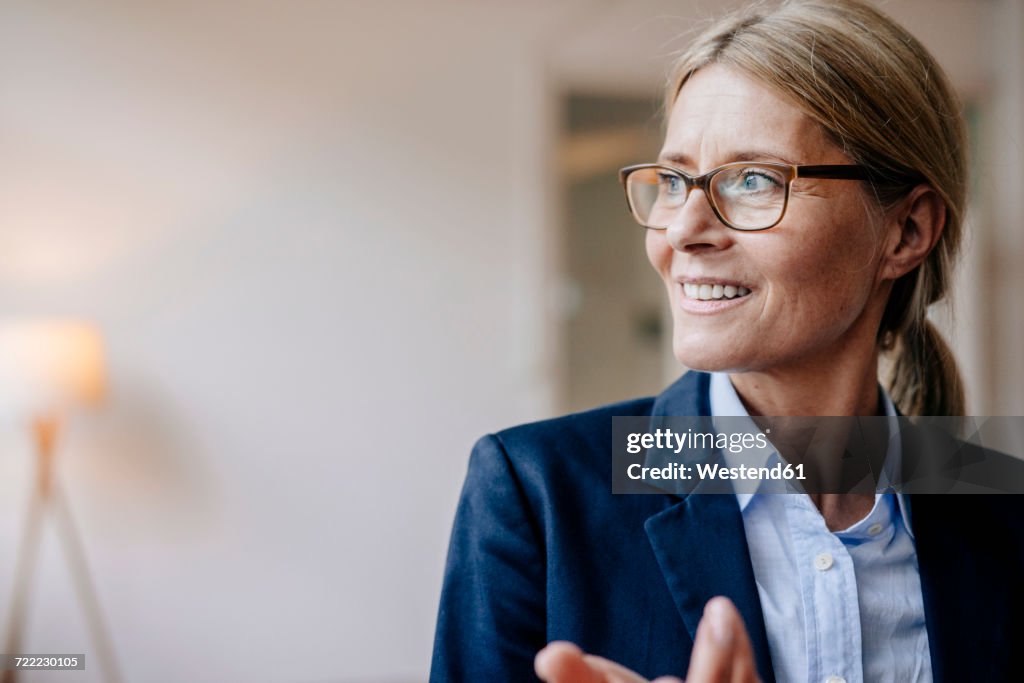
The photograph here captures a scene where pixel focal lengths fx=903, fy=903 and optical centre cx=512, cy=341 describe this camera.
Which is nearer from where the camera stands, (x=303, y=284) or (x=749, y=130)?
(x=749, y=130)

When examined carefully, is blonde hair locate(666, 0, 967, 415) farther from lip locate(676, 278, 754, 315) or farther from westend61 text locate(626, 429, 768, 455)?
westend61 text locate(626, 429, 768, 455)

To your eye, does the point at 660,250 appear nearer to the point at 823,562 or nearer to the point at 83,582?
the point at 823,562

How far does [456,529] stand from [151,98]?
8.65 ft

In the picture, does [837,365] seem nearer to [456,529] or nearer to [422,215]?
[456,529]

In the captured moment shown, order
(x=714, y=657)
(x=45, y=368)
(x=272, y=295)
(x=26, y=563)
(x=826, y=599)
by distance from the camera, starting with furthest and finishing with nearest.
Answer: (x=272, y=295), (x=26, y=563), (x=45, y=368), (x=826, y=599), (x=714, y=657)

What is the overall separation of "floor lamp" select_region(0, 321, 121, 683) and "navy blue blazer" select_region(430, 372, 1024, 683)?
7.45 ft

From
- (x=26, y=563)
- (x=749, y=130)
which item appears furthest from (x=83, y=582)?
(x=749, y=130)

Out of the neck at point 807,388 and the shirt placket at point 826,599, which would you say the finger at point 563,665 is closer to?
the shirt placket at point 826,599

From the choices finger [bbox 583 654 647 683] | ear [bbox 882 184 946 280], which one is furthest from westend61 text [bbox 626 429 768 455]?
finger [bbox 583 654 647 683]

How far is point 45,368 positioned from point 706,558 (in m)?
2.48

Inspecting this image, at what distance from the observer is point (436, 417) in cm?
335

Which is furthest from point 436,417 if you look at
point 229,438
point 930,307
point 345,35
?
point 930,307

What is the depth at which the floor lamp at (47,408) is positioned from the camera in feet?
9.00

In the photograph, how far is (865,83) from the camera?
3.13 ft
